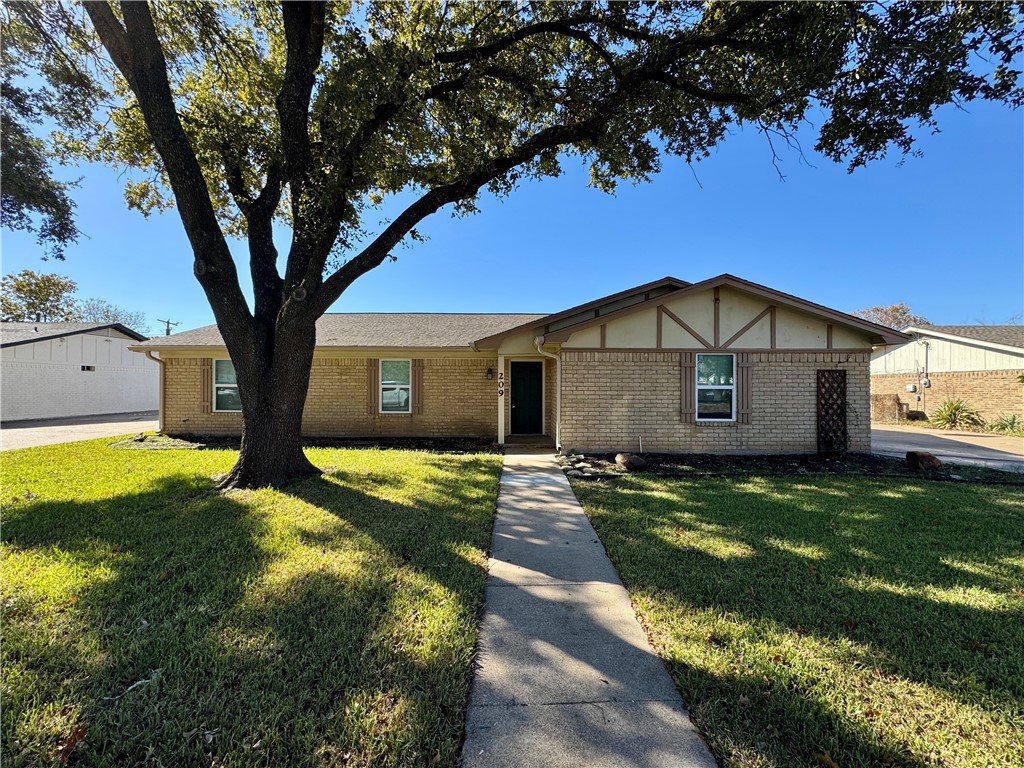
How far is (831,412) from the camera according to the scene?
30.6ft

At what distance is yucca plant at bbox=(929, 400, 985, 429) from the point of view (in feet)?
53.9

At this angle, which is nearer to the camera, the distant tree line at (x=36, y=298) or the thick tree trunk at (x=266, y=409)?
the thick tree trunk at (x=266, y=409)

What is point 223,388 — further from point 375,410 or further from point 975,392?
point 975,392

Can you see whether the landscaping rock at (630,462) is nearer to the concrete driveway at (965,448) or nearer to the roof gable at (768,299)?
the roof gable at (768,299)

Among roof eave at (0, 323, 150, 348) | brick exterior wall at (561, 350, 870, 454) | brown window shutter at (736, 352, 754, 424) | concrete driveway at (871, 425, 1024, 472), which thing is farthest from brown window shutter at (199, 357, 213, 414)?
concrete driveway at (871, 425, 1024, 472)

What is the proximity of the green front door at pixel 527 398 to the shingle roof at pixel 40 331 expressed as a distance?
71.8 feet

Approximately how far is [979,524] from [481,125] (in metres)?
9.75

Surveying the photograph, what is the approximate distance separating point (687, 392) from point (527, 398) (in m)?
4.83

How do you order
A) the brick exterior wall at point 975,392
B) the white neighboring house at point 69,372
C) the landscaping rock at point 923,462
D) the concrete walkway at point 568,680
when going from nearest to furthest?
the concrete walkway at point 568,680, the landscaping rock at point 923,462, the brick exterior wall at point 975,392, the white neighboring house at point 69,372

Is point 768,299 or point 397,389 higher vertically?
point 768,299

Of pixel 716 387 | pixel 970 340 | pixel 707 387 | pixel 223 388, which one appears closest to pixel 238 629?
pixel 707 387

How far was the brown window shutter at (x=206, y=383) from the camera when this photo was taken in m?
12.0

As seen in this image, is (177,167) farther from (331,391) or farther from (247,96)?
(331,391)

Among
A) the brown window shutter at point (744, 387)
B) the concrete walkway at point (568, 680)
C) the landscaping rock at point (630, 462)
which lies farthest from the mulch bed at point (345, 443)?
the concrete walkway at point (568, 680)
